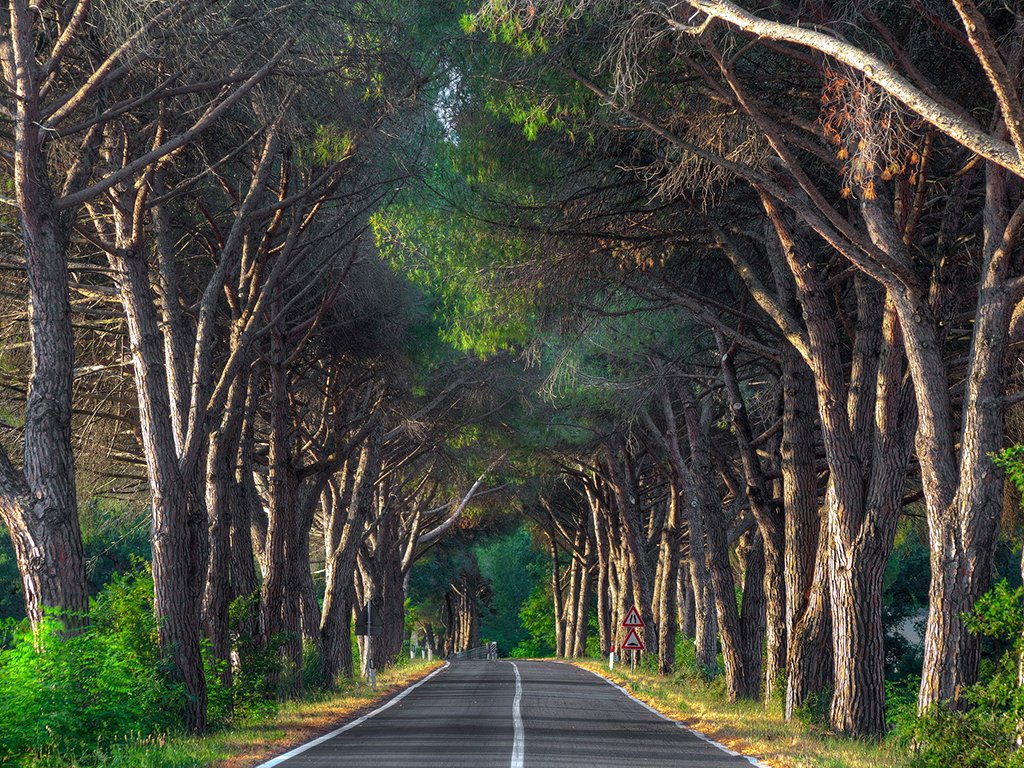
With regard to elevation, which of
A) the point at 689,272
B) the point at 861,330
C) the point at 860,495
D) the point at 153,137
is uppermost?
the point at 153,137

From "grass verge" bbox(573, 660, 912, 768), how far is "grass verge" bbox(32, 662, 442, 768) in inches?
217

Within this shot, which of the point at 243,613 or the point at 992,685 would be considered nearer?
the point at 992,685

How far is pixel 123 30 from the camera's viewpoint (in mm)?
13406

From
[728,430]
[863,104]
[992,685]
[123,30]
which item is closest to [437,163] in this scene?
[123,30]

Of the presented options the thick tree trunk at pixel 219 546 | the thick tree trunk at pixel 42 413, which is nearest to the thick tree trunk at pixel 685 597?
the thick tree trunk at pixel 219 546

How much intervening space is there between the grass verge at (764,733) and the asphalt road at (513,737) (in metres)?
0.42

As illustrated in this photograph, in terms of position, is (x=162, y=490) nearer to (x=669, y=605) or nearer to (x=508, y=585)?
(x=669, y=605)

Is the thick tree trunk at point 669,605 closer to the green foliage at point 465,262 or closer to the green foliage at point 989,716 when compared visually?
the green foliage at point 465,262

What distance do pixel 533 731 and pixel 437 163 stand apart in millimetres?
8162

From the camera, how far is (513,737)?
1697cm

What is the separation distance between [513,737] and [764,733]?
3258 millimetres

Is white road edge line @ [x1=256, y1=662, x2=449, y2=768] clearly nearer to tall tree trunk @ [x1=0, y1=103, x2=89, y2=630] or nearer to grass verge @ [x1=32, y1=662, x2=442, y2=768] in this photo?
grass verge @ [x1=32, y1=662, x2=442, y2=768]

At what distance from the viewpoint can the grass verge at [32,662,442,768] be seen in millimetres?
11867

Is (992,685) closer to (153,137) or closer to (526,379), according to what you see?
(153,137)
